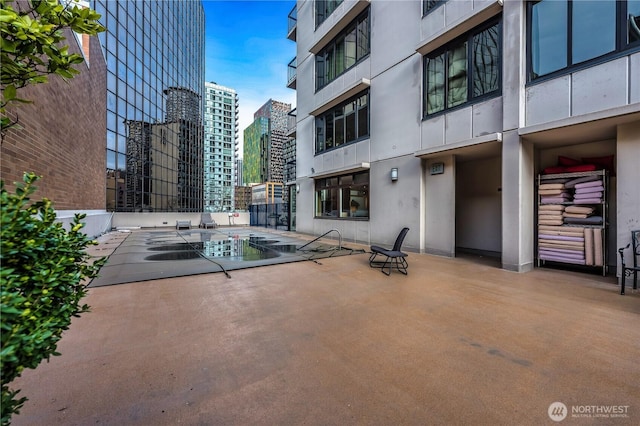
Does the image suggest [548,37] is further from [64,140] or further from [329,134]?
[64,140]

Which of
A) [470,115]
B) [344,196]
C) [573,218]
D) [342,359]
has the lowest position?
[342,359]

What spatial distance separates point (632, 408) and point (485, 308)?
1868 millimetres

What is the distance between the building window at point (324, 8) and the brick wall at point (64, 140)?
9.81m

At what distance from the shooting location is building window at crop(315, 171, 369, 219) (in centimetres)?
1050

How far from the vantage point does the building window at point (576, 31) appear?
4801mm

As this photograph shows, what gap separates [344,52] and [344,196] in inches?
249

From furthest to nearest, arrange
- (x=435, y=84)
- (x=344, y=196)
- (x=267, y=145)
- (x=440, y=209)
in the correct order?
(x=267, y=145)
(x=344, y=196)
(x=435, y=84)
(x=440, y=209)

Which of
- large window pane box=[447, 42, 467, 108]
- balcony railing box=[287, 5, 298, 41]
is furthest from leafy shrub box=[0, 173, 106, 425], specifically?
balcony railing box=[287, 5, 298, 41]

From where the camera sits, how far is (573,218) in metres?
5.80

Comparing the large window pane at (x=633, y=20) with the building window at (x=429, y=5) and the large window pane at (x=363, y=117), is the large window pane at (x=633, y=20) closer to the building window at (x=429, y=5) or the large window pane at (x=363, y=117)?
the building window at (x=429, y=5)

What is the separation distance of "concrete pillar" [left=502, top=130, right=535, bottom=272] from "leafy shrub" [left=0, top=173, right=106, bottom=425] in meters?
7.13

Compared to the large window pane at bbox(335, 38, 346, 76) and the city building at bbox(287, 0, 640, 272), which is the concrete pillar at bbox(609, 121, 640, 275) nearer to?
the city building at bbox(287, 0, 640, 272)

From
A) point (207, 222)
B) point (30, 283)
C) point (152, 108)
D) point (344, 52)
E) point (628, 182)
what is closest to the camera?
point (30, 283)

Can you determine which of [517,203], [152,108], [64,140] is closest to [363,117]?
[517,203]
